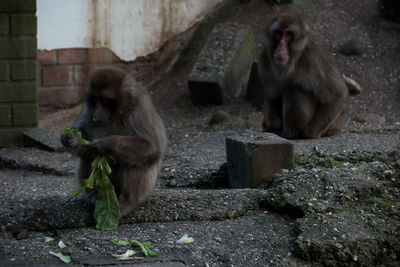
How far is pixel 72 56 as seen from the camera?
332 inches

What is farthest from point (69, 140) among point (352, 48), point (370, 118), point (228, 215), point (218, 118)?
point (352, 48)

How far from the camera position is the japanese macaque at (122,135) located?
405 centimetres

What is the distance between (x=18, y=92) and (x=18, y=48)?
0.45 meters

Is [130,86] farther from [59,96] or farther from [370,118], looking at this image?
[370,118]

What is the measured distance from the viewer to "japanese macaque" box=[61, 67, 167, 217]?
4047 millimetres

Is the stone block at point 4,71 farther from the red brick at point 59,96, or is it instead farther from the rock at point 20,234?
the rock at point 20,234

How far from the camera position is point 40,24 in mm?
8070

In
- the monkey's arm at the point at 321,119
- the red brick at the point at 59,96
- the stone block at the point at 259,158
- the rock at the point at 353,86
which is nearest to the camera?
the stone block at the point at 259,158

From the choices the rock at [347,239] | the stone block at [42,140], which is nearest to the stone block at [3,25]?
the stone block at [42,140]

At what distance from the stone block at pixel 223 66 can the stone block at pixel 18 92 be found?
2139 millimetres

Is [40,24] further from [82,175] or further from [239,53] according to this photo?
[82,175]

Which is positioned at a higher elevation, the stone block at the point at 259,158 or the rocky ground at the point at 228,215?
the stone block at the point at 259,158

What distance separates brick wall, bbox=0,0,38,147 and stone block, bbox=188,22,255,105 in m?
2.18

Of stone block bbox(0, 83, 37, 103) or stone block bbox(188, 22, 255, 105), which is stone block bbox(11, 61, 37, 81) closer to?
stone block bbox(0, 83, 37, 103)
